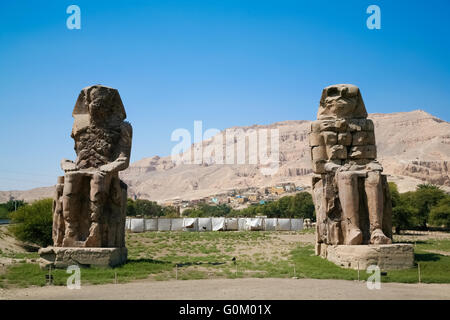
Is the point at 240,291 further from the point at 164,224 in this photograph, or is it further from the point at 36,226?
the point at 164,224

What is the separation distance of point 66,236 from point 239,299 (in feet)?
19.0

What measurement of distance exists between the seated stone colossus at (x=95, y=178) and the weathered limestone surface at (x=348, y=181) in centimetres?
589

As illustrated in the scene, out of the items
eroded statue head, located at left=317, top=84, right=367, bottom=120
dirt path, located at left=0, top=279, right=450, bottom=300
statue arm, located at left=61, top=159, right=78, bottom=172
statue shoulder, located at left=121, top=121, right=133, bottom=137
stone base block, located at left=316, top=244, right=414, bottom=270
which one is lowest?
dirt path, located at left=0, top=279, right=450, bottom=300

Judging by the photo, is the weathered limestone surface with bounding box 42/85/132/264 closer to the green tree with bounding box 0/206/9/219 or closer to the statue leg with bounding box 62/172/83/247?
the statue leg with bounding box 62/172/83/247

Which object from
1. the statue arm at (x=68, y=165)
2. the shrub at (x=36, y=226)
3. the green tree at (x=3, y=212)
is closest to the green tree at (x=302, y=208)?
the green tree at (x=3, y=212)

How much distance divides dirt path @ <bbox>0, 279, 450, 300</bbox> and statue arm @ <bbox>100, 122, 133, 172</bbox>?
336cm

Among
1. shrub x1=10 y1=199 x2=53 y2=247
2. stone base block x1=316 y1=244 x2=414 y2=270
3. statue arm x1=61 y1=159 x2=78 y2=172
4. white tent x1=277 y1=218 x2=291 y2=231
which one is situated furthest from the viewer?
white tent x1=277 y1=218 x2=291 y2=231

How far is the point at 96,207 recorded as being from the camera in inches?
427

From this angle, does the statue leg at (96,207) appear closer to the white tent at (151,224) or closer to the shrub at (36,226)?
the shrub at (36,226)

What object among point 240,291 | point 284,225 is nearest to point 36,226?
point 240,291

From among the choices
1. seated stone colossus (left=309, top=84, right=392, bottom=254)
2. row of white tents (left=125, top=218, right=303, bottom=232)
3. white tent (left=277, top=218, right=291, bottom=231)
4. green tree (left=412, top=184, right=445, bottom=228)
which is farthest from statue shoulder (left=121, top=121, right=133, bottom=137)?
green tree (left=412, top=184, right=445, bottom=228)

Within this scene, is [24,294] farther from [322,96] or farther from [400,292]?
[322,96]

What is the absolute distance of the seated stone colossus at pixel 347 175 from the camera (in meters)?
11.1

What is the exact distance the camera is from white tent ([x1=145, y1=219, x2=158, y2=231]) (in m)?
35.2
